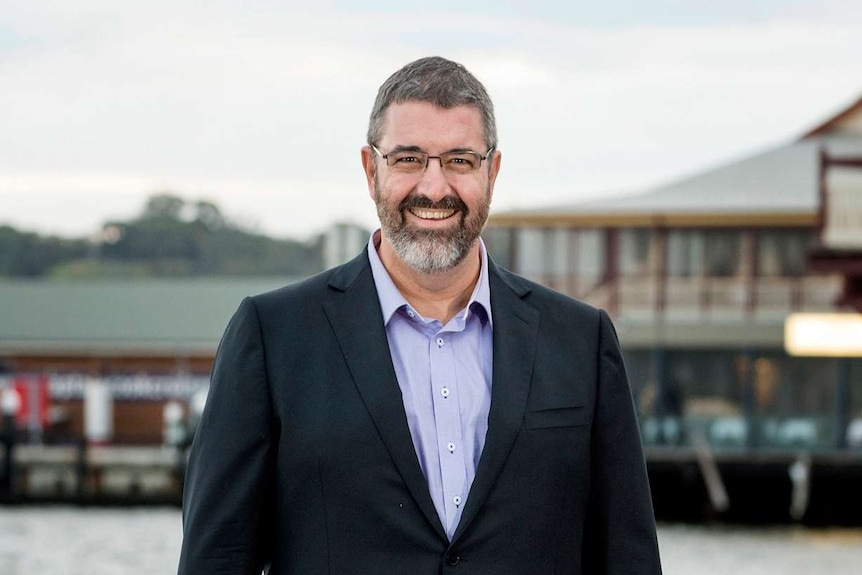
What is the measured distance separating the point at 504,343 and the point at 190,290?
51262 mm

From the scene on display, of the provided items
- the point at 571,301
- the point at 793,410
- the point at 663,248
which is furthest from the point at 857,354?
the point at 571,301

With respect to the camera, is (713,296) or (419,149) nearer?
(419,149)

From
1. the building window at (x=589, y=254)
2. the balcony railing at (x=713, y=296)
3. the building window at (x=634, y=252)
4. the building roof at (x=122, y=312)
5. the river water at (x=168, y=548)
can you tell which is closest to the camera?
the river water at (x=168, y=548)

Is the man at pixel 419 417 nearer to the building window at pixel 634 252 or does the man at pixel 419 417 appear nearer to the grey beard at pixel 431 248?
the grey beard at pixel 431 248

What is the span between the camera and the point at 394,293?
3227mm

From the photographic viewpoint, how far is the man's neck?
3.19 m

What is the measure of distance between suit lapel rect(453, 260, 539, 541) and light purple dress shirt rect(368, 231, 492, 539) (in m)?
0.03

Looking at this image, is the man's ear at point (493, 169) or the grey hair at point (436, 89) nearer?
the grey hair at point (436, 89)

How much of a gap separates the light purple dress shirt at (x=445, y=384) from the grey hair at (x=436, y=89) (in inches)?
12.1

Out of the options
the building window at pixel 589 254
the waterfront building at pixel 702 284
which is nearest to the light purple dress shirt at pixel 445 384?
the waterfront building at pixel 702 284

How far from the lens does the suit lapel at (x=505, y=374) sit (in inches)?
120

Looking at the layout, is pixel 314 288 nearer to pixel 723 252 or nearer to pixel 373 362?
pixel 373 362

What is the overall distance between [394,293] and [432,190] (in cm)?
22

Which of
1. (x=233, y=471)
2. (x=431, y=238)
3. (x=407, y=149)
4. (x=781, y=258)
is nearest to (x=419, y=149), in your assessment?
(x=407, y=149)
